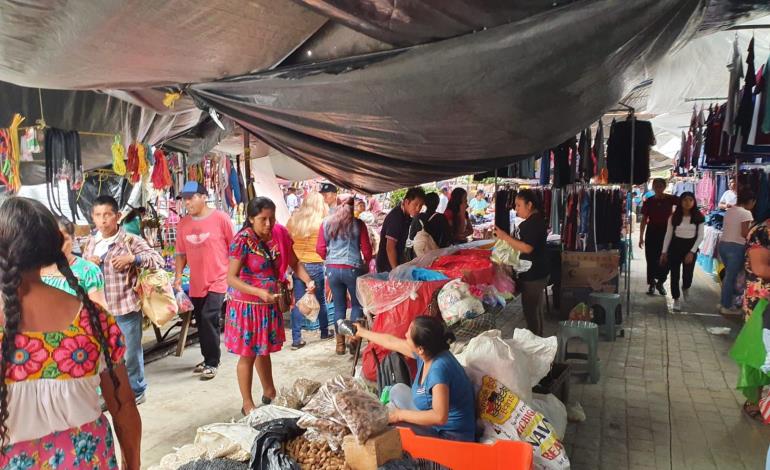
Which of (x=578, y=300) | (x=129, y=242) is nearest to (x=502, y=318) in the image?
(x=578, y=300)

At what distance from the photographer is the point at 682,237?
8617 mm

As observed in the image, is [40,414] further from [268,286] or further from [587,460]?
[587,460]

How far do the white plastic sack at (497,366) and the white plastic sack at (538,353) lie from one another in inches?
11.5

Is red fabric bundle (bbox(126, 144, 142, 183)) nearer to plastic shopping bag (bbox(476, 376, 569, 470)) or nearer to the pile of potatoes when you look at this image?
the pile of potatoes

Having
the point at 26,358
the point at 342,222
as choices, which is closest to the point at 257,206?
the point at 342,222

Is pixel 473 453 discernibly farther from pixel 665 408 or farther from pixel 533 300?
pixel 533 300

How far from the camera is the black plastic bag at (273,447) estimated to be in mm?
2389

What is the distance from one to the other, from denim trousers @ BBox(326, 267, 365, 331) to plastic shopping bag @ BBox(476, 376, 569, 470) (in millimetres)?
3010

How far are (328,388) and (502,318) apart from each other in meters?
5.67

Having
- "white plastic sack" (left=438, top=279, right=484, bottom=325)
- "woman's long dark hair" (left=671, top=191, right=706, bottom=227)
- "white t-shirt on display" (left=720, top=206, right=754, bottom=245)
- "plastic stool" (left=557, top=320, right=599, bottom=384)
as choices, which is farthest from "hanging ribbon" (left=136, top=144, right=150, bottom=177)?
"woman's long dark hair" (left=671, top=191, right=706, bottom=227)

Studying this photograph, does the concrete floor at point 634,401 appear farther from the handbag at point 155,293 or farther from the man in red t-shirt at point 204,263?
the handbag at point 155,293

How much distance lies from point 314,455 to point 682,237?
26.5 ft

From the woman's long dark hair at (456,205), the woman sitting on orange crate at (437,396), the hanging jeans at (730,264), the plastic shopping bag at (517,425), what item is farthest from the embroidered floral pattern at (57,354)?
the hanging jeans at (730,264)

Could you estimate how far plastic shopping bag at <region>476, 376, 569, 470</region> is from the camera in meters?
3.07
